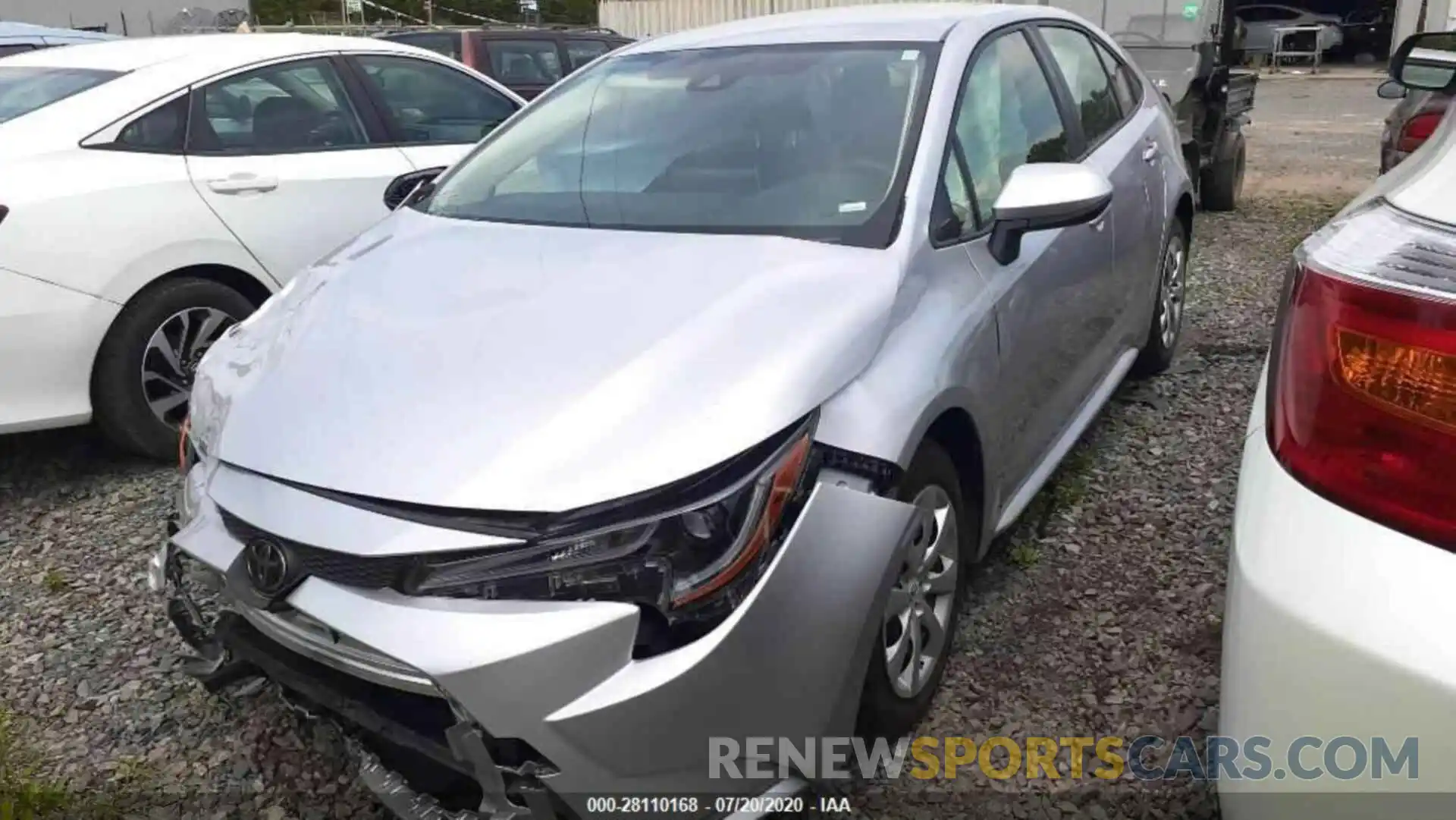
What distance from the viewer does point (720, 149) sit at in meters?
2.95

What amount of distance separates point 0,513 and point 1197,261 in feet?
20.3

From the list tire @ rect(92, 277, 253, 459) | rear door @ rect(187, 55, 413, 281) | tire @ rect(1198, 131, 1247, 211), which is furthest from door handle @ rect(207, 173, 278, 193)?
tire @ rect(1198, 131, 1247, 211)

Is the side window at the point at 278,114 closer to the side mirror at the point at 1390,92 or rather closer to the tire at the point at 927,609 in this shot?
the tire at the point at 927,609

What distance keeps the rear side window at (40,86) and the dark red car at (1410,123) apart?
5.79 metres

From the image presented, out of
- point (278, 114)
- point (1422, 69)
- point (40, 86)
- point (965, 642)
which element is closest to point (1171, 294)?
point (1422, 69)

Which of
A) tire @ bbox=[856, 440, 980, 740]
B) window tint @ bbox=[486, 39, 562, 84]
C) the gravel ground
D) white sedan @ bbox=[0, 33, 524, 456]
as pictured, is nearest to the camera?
tire @ bbox=[856, 440, 980, 740]

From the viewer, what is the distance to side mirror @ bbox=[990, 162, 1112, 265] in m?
2.62

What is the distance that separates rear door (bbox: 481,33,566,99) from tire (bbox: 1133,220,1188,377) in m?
6.22

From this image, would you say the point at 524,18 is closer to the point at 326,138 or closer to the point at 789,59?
the point at 326,138

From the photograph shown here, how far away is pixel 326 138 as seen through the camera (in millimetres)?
4695

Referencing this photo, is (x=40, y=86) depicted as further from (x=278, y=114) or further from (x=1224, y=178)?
(x=1224, y=178)

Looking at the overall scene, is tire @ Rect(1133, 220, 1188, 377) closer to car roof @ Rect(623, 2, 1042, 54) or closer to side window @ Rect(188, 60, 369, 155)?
car roof @ Rect(623, 2, 1042, 54)

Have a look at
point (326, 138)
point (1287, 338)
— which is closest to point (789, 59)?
point (1287, 338)

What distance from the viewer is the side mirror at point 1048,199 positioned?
262 centimetres
